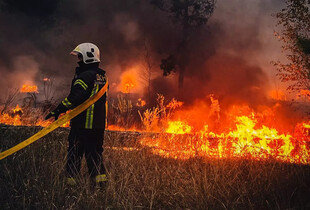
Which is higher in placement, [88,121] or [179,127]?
[179,127]

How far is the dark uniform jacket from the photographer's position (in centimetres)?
420

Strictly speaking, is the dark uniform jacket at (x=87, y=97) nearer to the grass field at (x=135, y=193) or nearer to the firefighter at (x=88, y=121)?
the firefighter at (x=88, y=121)

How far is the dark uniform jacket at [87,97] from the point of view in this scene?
13.8 ft

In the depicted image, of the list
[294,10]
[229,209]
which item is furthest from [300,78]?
[229,209]

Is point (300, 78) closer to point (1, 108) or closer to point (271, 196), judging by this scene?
point (271, 196)

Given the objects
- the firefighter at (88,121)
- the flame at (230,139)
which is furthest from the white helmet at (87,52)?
the flame at (230,139)

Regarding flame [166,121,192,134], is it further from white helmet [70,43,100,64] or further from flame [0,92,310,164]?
white helmet [70,43,100,64]

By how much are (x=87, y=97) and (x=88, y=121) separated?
1.20 ft

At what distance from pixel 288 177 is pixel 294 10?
11.8 metres

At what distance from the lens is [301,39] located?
4.39m

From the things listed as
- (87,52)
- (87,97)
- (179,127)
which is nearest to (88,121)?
(87,97)

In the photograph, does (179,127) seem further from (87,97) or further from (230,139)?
(87,97)

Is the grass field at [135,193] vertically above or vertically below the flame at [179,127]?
below

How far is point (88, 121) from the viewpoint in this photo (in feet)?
14.3
